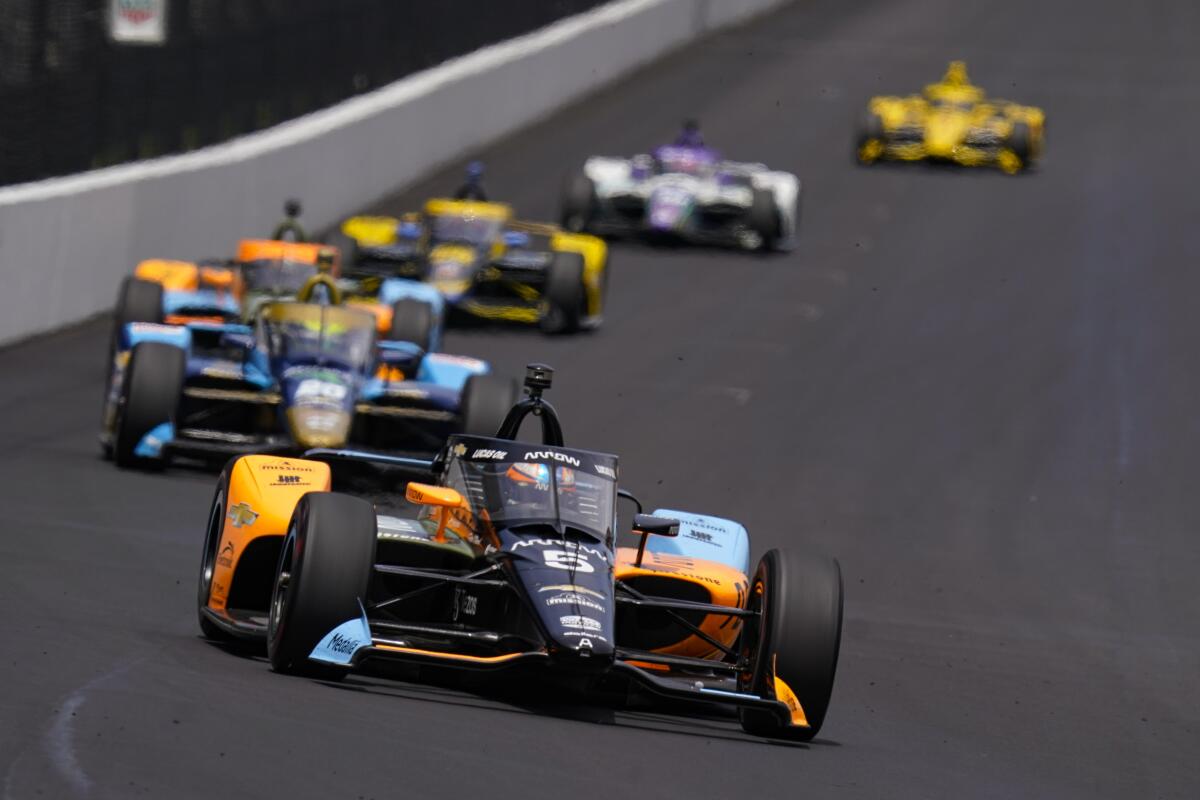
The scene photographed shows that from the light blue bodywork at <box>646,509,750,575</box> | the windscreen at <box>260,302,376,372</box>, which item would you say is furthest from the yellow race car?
the light blue bodywork at <box>646,509,750,575</box>

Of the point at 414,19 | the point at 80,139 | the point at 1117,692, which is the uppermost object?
the point at 414,19

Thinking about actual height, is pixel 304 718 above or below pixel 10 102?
below

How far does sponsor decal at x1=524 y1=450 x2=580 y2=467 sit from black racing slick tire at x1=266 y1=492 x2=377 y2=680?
969 mm

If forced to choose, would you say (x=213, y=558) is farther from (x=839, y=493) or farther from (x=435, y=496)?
(x=839, y=493)

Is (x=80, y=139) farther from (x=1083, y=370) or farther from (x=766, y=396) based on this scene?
(x=1083, y=370)

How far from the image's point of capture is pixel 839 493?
17.2m

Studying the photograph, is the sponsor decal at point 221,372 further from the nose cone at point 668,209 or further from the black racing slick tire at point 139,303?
the nose cone at point 668,209

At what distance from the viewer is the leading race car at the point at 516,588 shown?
338 inches

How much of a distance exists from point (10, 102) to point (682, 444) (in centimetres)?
717

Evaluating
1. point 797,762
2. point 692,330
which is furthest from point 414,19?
point 797,762

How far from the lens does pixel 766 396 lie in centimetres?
2114

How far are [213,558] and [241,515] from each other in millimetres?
273

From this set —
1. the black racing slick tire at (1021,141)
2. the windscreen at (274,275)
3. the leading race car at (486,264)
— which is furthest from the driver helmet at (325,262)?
the black racing slick tire at (1021,141)

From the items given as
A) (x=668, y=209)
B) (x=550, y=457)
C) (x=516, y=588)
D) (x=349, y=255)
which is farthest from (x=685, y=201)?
(x=516, y=588)
